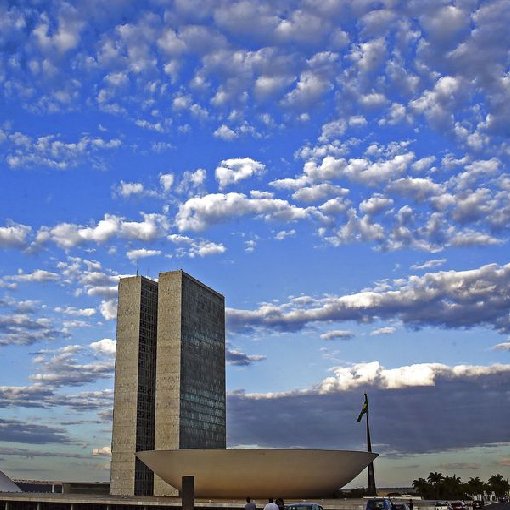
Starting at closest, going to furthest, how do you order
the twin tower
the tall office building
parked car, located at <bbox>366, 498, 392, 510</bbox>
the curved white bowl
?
parked car, located at <bbox>366, 498, 392, 510</bbox>, the curved white bowl, the tall office building, the twin tower

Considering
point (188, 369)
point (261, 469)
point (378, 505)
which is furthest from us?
point (188, 369)

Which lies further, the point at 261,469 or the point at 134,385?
the point at 134,385

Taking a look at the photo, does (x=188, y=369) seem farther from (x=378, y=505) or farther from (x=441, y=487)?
(x=378, y=505)

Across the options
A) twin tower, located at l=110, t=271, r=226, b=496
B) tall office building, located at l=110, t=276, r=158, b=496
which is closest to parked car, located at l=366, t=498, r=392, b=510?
twin tower, located at l=110, t=271, r=226, b=496

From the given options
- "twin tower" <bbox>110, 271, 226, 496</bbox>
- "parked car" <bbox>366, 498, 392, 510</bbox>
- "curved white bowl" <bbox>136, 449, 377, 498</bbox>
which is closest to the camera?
"parked car" <bbox>366, 498, 392, 510</bbox>

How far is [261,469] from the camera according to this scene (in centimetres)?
8694

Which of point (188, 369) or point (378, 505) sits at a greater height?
point (188, 369)

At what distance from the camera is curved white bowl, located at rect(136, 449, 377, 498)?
8644 centimetres

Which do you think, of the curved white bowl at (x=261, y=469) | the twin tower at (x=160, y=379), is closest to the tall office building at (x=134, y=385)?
the twin tower at (x=160, y=379)

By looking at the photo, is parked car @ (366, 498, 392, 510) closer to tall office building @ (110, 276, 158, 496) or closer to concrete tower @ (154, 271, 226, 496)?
concrete tower @ (154, 271, 226, 496)

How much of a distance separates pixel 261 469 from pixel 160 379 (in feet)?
192

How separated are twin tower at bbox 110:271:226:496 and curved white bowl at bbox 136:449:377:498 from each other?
144 ft

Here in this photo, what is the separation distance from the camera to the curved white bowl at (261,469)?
8644 centimetres

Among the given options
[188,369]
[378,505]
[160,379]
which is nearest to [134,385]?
[160,379]
